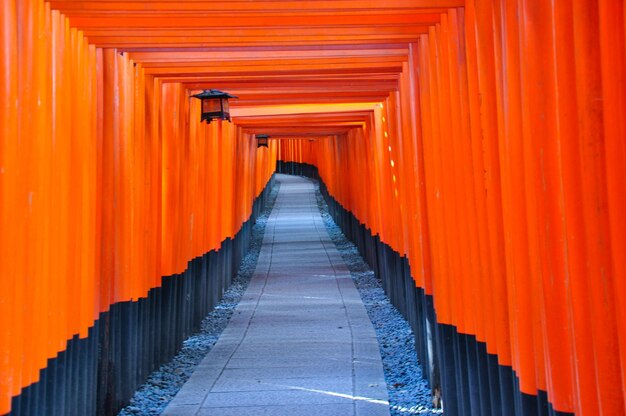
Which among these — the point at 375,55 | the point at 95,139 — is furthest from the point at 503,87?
the point at 375,55

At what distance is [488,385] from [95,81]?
3.74 meters

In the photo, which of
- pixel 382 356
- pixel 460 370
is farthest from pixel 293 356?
pixel 460 370

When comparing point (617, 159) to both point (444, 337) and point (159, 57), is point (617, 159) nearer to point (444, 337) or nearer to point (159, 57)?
point (444, 337)

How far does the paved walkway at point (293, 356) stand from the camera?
25.5ft

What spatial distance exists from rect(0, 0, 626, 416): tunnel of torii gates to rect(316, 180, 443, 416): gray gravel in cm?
30

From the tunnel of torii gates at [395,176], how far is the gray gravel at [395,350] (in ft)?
0.97

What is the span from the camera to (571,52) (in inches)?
131

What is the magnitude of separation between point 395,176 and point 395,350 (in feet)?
7.71

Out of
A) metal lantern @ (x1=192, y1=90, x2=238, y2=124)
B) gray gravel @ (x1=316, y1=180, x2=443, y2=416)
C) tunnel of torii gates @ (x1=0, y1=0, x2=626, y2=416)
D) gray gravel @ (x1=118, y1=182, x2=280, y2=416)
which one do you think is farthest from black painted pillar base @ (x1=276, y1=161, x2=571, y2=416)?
metal lantern @ (x1=192, y1=90, x2=238, y2=124)

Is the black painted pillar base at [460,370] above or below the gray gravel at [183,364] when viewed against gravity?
above

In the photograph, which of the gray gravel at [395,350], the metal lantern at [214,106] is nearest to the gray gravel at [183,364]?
the gray gravel at [395,350]

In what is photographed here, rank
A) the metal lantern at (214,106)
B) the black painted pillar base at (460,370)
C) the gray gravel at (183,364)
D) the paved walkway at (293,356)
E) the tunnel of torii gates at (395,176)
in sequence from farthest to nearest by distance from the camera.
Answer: the metal lantern at (214,106), the gray gravel at (183,364), the paved walkway at (293,356), the black painted pillar base at (460,370), the tunnel of torii gates at (395,176)

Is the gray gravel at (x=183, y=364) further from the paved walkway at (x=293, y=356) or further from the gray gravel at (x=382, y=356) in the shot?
the paved walkway at (x=293, y=356)

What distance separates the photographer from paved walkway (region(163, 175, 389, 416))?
25.5 ft
